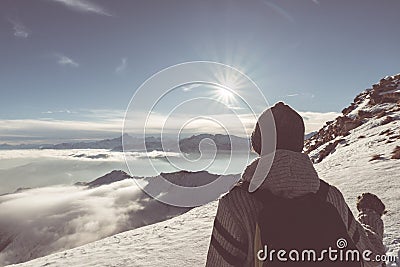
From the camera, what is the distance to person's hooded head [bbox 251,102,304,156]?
2.05 metres

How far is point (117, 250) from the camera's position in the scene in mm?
9875

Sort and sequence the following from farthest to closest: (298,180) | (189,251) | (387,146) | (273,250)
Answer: (387,146)
(189,251)
(298,180)
(273,250)

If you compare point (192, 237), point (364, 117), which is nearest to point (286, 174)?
point (192, 237)

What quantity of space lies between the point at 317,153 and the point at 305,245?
23.8 m

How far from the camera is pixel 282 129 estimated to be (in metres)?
2.05

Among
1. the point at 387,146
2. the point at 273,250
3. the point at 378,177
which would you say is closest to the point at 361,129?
the point at 387,146

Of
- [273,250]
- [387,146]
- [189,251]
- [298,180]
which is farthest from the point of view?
[387,146]

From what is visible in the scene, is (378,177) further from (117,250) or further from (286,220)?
(286,220)
